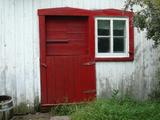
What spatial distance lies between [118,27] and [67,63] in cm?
176

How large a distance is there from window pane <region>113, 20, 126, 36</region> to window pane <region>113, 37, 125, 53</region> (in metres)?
0.17

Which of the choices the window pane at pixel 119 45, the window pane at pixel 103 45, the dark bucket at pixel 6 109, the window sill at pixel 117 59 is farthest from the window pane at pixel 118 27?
the dark bucket at pixel 6 109

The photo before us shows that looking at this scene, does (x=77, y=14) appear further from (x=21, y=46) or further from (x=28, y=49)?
(x=21, y=46)

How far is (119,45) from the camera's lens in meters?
9.36

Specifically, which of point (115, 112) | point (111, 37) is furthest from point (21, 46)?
point (115, 112)

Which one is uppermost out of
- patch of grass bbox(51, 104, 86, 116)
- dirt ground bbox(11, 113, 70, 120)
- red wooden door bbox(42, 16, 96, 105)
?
red wooden door bbox(42, 16, 96, 105)

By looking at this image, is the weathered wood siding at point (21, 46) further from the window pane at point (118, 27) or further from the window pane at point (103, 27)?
the window pane at point (118, 27)

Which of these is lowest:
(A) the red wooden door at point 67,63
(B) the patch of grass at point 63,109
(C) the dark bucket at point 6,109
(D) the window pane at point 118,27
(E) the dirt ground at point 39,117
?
(E) the dirt ground at point 39,117

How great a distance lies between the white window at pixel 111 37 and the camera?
30.2 ft

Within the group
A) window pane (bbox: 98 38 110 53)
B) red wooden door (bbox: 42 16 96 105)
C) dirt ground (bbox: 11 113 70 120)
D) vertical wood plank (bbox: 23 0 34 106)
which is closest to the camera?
dirt ground (bbox: 11 113 70 120)

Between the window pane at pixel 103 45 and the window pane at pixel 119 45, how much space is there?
0.20 metres

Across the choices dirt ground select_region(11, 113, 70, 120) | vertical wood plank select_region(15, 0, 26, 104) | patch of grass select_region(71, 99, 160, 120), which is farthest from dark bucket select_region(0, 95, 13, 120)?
patch of grass select_region(71, 99, 160, 120)

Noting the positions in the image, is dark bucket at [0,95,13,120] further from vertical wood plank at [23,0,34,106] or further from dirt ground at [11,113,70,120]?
vertical wood plank at [23,0,34,106]

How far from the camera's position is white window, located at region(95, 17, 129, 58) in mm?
9203
